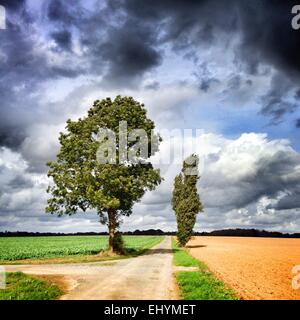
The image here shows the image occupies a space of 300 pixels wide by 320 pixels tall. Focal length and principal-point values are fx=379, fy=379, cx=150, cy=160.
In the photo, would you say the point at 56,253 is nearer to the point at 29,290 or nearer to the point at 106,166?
the point at 106,166

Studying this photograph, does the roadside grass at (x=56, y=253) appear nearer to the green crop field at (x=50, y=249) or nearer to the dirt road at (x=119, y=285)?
the green crop field at (x=50, y=249)

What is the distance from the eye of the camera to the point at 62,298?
52.9ft

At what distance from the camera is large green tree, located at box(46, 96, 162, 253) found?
39781 millimetres

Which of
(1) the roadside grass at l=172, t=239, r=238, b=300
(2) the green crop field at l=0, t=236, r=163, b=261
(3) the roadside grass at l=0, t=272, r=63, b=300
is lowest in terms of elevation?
(2) the green crop field at l=0, t=236, r=163, b=261

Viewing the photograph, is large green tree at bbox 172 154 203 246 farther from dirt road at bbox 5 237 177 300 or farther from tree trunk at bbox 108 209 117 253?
dirt road at bbox 5 237 177 300

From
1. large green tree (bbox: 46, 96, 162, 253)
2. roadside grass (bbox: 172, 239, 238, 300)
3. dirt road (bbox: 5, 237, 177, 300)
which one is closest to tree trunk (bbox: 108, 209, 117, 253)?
large green tree (bbox: 46, 96, 162, 253)

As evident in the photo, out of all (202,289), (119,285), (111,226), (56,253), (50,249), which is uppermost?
(111,226)

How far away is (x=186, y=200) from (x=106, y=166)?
94.6 feet

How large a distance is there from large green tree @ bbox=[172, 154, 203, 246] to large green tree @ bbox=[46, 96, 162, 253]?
2205cm

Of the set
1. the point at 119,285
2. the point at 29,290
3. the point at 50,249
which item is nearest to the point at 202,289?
the point at 119,285

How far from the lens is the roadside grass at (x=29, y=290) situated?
53.4ft

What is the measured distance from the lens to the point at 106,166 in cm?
3947
